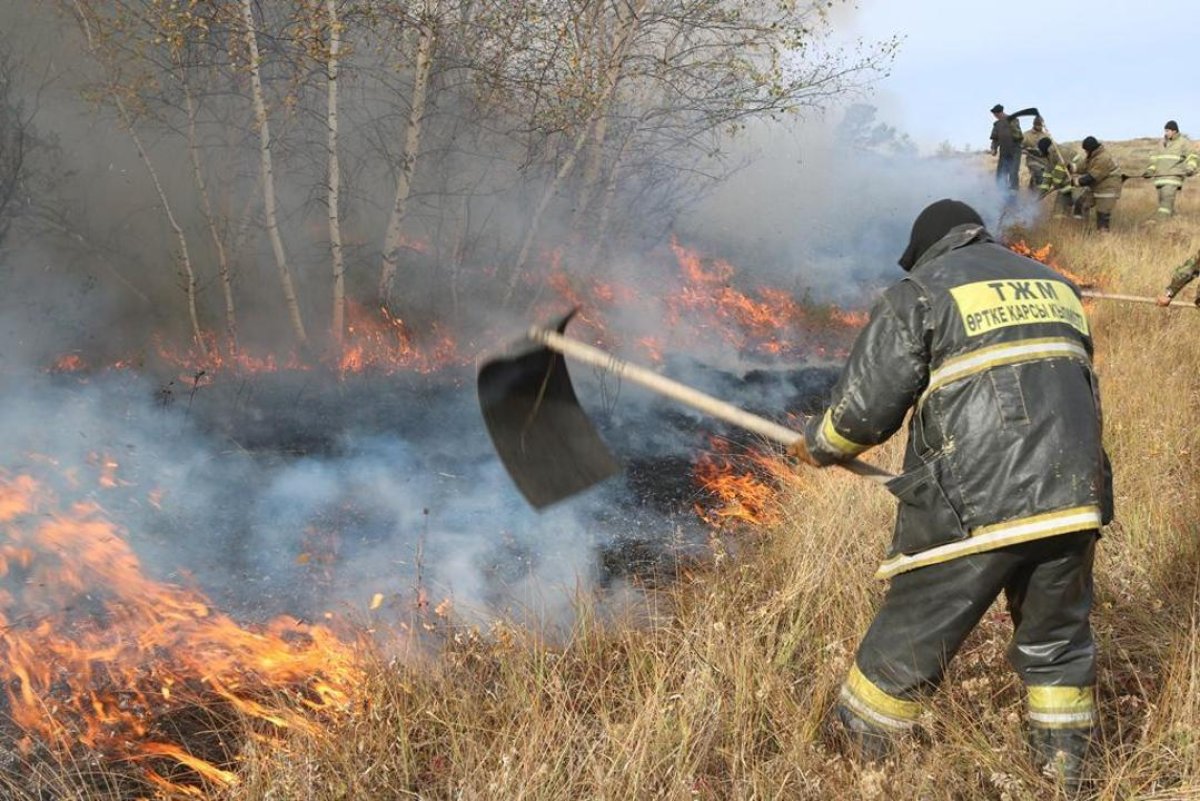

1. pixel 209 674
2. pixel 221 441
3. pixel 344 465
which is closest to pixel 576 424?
pixel 209 674

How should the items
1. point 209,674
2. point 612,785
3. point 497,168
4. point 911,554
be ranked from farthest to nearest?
point 497,168 → point 209,674 → point 911,554 → point 612,785

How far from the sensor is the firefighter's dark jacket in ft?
7.62

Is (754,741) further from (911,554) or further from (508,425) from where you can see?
(508,425)

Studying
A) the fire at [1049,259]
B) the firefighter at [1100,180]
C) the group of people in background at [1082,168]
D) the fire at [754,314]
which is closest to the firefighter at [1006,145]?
the group of people in background at [1082,168]

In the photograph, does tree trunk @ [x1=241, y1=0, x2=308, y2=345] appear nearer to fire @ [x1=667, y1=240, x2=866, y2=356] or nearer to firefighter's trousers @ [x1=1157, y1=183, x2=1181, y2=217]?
fire @ [x1=667, y1=240, x2=866, y2=356]

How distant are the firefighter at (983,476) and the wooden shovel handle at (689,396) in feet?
0.48

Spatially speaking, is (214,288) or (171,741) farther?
(214,288)

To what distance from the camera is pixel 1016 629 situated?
2559mm

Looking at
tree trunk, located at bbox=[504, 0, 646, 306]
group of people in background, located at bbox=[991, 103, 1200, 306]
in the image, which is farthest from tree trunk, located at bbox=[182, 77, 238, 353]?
group of people in background, located at bbox=[991, 103, 1200, 306]

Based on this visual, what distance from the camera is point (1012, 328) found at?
7.82 feet

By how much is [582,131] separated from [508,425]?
6296 millimetres

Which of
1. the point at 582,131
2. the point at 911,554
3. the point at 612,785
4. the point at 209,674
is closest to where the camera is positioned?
the point at 612,785

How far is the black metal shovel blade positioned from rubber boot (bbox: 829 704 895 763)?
1191mm

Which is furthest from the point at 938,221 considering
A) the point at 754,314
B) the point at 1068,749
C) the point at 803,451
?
the point at 754,314
